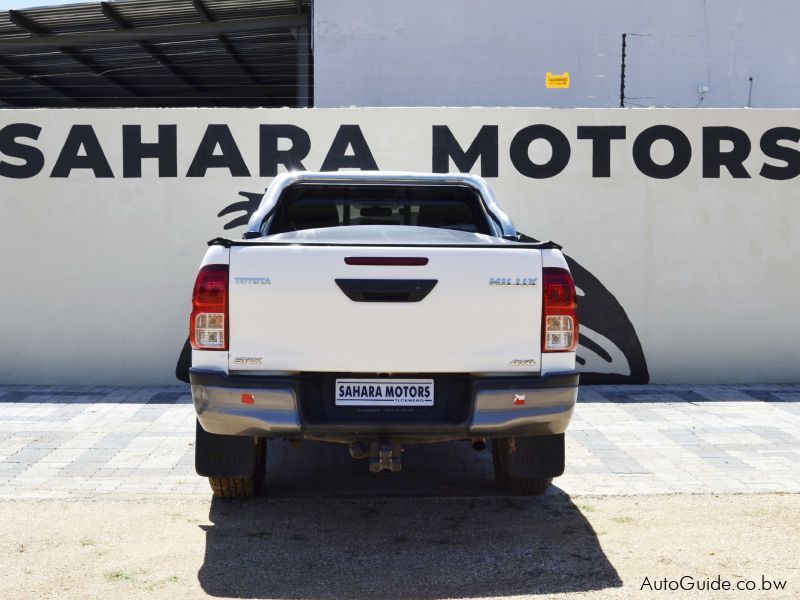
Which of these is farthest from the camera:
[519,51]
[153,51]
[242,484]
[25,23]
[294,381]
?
[153,51]

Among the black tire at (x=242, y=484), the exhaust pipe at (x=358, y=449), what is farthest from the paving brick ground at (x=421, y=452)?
the exhaust pipe at (x=358, y=449)

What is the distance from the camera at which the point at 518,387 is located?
4.55 m

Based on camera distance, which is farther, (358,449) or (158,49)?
(158,49)

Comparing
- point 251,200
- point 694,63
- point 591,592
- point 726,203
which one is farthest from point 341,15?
point 591,592

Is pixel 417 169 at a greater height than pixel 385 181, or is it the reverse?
pixel 417 169

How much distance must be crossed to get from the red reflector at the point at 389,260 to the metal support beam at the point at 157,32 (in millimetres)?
13914

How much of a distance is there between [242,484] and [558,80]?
11693mm

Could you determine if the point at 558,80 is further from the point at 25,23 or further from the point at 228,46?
the point at 25,23

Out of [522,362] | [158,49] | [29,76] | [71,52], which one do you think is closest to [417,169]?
[522,362]

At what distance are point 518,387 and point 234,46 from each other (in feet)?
53.5

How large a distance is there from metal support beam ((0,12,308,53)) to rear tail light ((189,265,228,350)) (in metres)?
13.9

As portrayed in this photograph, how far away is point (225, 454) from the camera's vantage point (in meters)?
5.04

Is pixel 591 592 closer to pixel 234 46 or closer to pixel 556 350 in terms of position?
pixel 556 350

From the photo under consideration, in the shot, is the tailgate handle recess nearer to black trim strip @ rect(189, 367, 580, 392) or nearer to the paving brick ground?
black trim strip @ rect(189, 367, 580, 392)
